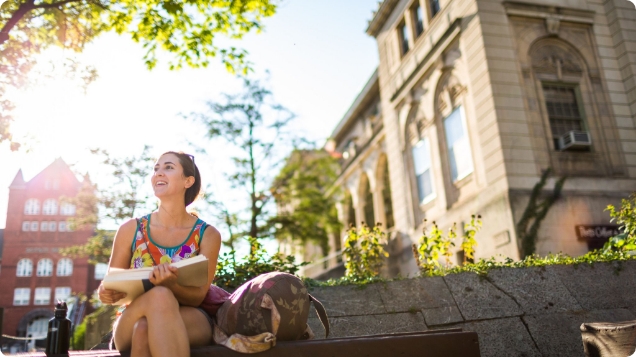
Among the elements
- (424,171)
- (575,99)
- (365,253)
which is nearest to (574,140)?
(575,99)

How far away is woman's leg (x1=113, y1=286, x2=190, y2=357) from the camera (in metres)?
2.69

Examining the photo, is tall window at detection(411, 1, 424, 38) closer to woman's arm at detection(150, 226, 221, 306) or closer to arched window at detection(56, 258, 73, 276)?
woman's arm at detection(150, 226, 221, 306)

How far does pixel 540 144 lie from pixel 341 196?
12653 mm

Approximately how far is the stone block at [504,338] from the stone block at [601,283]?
1.10m

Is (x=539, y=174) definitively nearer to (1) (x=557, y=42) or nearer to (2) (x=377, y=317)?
(1) (x=557, y=42)

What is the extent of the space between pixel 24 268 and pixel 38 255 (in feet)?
4.70

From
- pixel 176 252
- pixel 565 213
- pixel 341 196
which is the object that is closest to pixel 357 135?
pixel 341 196

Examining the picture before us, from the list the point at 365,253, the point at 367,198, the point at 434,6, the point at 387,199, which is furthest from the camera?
the point at 367,198

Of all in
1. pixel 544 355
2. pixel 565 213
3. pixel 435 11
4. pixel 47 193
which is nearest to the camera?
pixel 544 355

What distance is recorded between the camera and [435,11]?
18.2 meters

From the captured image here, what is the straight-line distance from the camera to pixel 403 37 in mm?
20578

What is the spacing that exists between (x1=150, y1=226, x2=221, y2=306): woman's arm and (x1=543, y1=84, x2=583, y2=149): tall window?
13051 mm

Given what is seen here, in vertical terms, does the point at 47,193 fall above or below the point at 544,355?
above

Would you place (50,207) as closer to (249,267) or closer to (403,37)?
(403,37)
